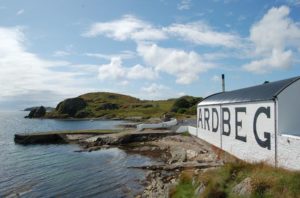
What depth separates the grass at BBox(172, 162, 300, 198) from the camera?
1422 cm

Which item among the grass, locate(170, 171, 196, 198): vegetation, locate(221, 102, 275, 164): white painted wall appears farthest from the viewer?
locate(221, 102, 275, 164): white painted wall

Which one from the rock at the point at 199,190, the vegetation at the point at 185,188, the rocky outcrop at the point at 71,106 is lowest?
the vegetation at the point at 185,188

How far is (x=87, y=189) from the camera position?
2698cm

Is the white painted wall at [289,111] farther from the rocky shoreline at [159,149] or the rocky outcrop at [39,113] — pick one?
the rocky outcrop at [39,113]

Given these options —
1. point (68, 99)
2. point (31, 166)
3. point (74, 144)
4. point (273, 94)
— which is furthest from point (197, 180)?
point (68, 99)

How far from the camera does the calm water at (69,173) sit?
26.6 m

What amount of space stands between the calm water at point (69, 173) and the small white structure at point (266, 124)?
822 cm

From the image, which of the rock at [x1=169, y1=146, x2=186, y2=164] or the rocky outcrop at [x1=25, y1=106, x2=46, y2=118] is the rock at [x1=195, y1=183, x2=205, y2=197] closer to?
the rock at [x1=169, y1=146, x2=186, y2=164]

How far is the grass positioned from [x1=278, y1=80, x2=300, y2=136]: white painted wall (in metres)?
4.62

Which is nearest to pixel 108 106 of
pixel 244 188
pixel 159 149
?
pixel 159 149

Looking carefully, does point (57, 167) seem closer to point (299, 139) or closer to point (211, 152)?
point (211, 152)

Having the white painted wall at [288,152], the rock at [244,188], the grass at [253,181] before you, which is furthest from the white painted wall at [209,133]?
the rock at [244,188]

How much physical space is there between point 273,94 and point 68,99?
152539mm

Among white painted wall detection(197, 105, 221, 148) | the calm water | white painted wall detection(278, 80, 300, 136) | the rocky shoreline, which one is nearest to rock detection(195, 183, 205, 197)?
the rocky shoreline
